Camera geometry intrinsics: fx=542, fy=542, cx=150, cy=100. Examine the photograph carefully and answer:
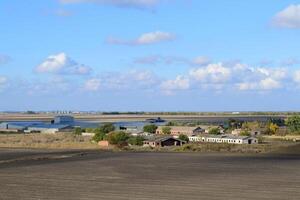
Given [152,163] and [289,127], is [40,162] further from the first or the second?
[289,127]

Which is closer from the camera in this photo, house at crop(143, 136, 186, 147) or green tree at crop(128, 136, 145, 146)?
house at crop(143, 136, 186, 147)

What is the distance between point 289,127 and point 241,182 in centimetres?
9648

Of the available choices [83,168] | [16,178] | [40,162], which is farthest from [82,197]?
[40,162]

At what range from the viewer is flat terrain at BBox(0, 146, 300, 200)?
15.3m

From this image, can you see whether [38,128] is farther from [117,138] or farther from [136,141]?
[136,141]

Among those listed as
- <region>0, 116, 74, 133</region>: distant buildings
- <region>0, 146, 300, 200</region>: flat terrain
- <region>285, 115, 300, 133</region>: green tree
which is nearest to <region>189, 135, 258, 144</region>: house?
<region>285, 115, 300, 133</region>: green tree

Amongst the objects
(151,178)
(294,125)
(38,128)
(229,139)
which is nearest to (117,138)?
(229,139)

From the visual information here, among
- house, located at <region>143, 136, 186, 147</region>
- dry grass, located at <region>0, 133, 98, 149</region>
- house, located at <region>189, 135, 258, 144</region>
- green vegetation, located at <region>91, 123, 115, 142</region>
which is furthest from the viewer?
house, located at <region>189, 135, 258, 144</region>

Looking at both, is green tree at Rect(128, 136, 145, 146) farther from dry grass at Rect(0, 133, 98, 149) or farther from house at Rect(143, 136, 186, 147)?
dry grass at Rect(0, 133, 98, 149)

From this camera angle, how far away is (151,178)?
19.1 m

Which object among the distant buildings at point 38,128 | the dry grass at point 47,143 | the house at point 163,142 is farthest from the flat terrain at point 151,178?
the distant buildings at point 38,128

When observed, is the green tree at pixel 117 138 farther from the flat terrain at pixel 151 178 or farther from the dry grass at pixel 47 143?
the flat terrain at pixel 151 178

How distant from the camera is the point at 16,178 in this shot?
1942cm

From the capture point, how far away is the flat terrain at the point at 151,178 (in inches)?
603
